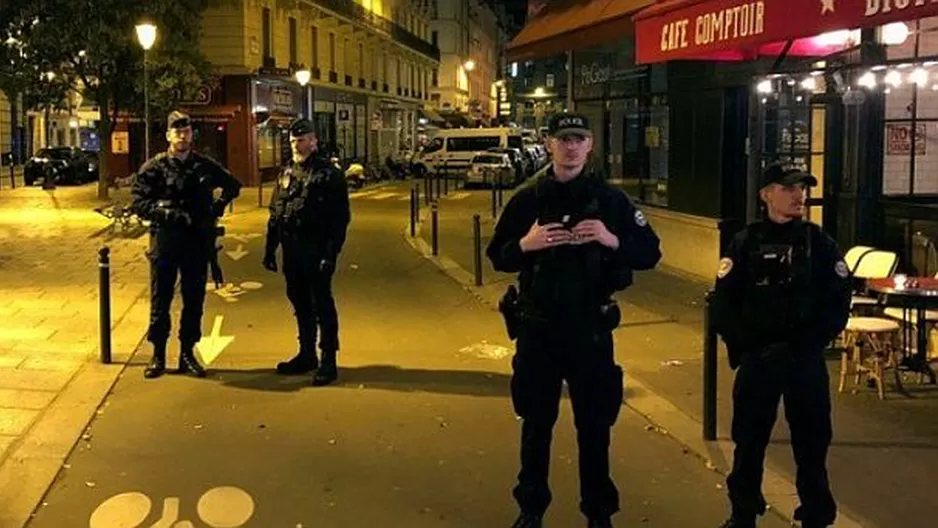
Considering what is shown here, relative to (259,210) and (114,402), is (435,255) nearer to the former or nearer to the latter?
(114,402)

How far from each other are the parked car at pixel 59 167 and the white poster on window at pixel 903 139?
34182 millimetres

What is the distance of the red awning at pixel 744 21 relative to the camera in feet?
24.0

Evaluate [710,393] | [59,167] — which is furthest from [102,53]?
[710,393]

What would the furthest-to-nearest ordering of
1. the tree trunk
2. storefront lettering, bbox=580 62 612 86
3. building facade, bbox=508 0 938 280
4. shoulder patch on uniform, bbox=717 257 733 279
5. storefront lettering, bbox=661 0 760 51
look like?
the tree trunk < storefront lettering, bbox=580 62 612 86 < building facade, bbox=508 0 938 280 < storefront lettering, bbox=661 0 760 51 < shoulder patch on uniform, bbox=717 257 733 279

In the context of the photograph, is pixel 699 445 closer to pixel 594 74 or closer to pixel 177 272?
pixel 177 272

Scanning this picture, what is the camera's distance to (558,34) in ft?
50.0

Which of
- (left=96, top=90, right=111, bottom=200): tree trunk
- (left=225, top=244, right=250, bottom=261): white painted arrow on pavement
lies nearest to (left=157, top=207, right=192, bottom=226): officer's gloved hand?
(left=225, top=244, right=250, bottom=261): white painted arrow on pavement

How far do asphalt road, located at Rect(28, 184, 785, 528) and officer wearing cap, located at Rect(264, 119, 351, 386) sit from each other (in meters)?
0.53

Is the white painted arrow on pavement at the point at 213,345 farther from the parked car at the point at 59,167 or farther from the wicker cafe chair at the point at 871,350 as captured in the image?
the parked car at the point at 59,167

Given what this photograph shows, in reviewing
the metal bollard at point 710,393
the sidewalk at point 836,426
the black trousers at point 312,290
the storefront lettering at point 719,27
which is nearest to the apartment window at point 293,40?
the sidewalk at point 836,426

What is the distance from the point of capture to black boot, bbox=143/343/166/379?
848 centimetres

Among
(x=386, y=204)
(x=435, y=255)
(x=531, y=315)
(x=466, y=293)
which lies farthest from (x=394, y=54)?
(x=531, y=315)

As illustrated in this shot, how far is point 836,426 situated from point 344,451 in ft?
10.1

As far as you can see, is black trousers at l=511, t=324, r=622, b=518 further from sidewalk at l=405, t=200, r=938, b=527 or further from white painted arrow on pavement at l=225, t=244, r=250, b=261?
white painted arrow on pavement at l=225, t=244, r=250, b=261
